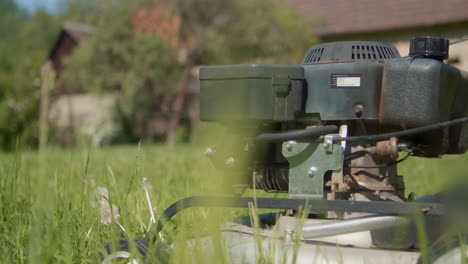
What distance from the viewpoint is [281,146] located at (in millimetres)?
1918

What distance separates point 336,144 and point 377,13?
44.1 ft

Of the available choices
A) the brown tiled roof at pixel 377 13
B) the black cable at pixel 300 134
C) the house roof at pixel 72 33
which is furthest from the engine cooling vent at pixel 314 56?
the house roof at pixel 72 33

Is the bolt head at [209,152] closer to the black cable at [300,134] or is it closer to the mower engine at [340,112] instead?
the mower engine at [340,112]

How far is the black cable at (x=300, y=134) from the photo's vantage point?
1748 mm

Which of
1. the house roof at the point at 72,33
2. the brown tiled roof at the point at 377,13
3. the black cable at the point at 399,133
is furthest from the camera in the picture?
the house roof at the point at 72,33

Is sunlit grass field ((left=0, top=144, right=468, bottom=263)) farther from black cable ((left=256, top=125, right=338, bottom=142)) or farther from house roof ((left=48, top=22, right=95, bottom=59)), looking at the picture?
house roof ((left=48, top=22, right=95, bottom=59))

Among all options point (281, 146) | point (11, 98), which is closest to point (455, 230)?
point (281, 146)

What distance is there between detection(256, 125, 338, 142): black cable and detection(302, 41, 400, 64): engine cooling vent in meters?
0.26

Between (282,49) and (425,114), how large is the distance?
43.3 feet

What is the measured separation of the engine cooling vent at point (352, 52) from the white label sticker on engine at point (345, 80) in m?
0.12

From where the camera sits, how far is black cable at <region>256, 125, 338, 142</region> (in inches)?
68.8

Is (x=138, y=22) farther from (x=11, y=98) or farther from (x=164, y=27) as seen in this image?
(x=11, y=98)

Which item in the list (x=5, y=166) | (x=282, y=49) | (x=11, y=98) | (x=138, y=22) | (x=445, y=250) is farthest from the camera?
(x=138, y=22)

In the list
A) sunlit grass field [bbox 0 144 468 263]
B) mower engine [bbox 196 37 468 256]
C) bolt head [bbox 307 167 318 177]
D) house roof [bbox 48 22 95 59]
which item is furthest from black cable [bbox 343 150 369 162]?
house roof [bbox 48 22 95 59]
